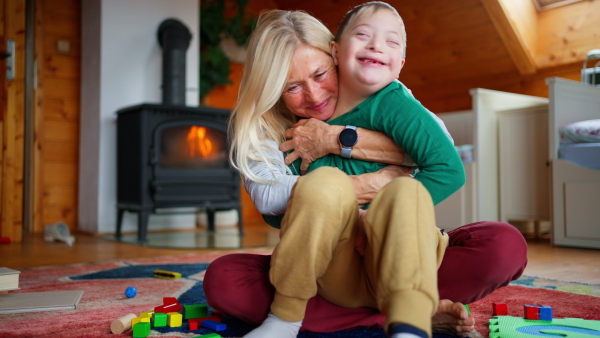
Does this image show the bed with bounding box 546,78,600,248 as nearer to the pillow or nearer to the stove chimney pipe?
the pillow

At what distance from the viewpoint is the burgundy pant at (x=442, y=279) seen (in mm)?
1006

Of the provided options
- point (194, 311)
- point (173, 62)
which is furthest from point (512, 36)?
point (194, 311)

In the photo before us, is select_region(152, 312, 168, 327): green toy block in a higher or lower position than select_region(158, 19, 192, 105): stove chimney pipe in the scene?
lower

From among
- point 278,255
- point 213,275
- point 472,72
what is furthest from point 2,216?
point 472,72

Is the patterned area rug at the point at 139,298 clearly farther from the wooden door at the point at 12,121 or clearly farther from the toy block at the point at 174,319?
the wooden door at the point at 12,121

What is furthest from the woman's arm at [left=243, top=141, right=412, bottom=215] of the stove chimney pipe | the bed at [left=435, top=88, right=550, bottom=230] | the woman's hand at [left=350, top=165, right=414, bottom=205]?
the stove chimney pipe

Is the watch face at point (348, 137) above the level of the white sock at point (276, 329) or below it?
above

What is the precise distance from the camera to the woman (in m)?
1.01

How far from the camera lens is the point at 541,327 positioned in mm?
1076

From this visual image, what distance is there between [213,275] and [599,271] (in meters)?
1.54

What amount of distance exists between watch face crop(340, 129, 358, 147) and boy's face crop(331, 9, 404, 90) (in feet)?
0.30

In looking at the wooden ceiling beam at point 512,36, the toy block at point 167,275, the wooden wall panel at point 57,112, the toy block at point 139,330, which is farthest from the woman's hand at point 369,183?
the wooden wall panel at point 57,112

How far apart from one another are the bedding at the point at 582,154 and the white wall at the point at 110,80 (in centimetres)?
238

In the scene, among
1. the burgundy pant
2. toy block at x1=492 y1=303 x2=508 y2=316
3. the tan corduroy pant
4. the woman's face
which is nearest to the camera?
the tan corduroy pant
